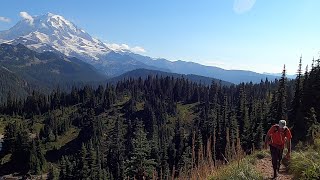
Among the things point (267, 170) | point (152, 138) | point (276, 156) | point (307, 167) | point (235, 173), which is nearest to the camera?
point (235, 173)

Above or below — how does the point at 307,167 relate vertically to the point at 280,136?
below

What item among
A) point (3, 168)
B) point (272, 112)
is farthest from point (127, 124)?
point (272, 112)

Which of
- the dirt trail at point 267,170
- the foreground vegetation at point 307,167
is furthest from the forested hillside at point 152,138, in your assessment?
the foreground vegetation at point 307,167

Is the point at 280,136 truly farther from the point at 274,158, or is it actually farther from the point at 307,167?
the point at 307,167

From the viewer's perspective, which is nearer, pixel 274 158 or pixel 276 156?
pixel 274 158

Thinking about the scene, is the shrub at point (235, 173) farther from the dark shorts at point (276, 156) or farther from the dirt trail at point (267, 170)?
the dark shorts at point (276, 156)

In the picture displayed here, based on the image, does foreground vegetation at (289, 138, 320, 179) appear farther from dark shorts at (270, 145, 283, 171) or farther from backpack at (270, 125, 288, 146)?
backpack at (270, 125, 288, 146)

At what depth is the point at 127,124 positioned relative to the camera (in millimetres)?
194875

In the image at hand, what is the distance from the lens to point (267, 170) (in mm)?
13820

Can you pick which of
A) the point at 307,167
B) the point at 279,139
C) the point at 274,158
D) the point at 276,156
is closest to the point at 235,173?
the point at 307,167

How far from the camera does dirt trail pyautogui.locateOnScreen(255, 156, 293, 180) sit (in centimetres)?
1246

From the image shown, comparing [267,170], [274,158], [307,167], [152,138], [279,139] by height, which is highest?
[279,139]

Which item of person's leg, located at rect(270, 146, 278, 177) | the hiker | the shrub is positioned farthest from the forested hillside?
the hiker

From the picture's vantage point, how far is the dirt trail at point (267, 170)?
1246cm
